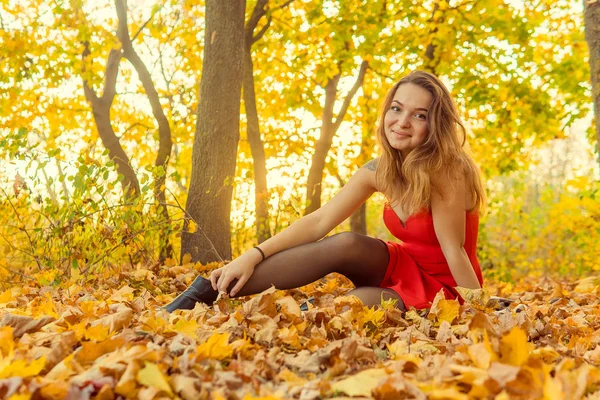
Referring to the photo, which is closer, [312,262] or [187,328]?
[187,328]

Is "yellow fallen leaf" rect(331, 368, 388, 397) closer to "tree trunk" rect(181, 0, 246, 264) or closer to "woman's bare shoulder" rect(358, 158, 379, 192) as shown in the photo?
"woman's bare shoulder" rect(358, 158, 379, 192)

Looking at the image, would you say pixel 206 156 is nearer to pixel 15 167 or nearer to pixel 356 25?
pixel 15 167

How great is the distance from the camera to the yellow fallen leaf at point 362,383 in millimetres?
1364

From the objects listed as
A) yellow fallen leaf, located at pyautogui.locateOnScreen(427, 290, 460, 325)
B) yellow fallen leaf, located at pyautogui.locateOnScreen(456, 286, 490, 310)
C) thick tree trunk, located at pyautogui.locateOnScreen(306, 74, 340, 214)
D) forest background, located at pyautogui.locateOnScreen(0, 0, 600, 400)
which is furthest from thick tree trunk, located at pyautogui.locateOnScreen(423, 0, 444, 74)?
yellow fallen leaf, located at pyautogui.locateOnScreen(427, 290, 460, 325)

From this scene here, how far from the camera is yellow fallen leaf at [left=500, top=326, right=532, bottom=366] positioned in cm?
147

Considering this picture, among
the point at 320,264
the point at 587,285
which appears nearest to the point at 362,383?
the point at 320,264

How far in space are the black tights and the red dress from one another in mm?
139

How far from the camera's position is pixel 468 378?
1383 mm

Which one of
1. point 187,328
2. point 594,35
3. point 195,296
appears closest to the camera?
point 187,328

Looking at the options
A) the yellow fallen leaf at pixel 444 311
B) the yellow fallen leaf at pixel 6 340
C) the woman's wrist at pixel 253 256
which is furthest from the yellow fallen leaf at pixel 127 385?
the yellow fallen leaf at pixel 444 311

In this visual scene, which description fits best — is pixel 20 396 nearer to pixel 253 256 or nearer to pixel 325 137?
pixel 253 256

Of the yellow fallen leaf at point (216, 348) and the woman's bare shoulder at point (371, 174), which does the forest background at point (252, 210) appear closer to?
the yellow fallen leaf at point (216, 348)

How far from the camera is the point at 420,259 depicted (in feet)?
9.87

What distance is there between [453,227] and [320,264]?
65 centimetres
